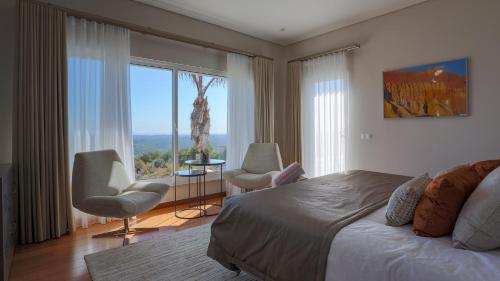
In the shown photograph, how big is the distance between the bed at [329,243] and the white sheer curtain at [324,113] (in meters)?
2.26

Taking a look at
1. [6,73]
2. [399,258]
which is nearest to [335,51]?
[399,258]

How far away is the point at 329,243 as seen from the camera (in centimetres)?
137

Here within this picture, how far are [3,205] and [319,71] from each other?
4.34 meters

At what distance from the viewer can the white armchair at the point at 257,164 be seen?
13.1 ft

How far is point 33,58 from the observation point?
282 centimetres

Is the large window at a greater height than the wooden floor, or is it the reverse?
the large window

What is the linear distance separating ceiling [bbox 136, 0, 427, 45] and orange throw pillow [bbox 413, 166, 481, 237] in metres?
3.08

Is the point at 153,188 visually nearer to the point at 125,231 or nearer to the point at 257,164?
the point at 125,231

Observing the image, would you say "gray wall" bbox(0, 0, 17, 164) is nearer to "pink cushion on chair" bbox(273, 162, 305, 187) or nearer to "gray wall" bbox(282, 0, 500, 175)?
"pink cushion on chair" bbox(273, 162, 305, 187)

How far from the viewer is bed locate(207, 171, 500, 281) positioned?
1115 millimetres

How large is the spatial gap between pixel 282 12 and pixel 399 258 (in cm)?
370

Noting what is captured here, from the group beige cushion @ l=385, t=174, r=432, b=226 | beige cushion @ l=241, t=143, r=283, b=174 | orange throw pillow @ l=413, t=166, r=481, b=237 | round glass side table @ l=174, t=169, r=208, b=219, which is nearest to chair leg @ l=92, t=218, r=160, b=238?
round glass side table @ l=174, t=169, r=208, b=219

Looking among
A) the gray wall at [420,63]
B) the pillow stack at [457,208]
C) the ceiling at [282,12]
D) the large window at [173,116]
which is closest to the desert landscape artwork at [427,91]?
the gray wall at [420,63]

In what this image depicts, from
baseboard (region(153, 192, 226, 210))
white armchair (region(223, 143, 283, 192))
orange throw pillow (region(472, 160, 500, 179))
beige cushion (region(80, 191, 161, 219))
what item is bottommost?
baseboard (region(153, 192, 226, 210))
